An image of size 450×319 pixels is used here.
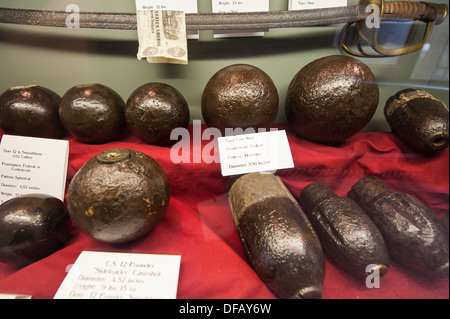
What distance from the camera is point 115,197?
93cm

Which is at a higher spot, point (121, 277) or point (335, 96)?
point (335, 96)

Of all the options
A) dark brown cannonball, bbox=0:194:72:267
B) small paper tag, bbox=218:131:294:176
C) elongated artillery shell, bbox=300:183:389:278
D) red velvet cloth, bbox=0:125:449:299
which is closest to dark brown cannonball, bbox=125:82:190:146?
red velvet cloth, bbox=0:125:449:299

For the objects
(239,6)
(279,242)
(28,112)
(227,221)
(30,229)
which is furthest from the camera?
(239,6)

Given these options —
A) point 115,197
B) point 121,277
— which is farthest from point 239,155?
point 121,277

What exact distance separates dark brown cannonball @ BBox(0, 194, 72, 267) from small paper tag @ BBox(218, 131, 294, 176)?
0.86 metres

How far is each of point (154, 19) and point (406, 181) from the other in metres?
1.64

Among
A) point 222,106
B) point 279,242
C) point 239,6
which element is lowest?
point 279,242

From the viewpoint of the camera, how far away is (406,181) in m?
1.15

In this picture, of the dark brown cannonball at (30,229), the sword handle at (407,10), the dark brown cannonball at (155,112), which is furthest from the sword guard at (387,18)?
the dark brown cannonball at (30,229)

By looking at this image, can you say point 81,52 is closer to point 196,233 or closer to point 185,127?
point 185,127

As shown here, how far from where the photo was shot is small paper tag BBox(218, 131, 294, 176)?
1.26 meters

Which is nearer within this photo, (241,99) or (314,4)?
(241,99)

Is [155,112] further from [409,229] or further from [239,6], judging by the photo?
[409,229]

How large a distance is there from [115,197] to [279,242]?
0.65 m
